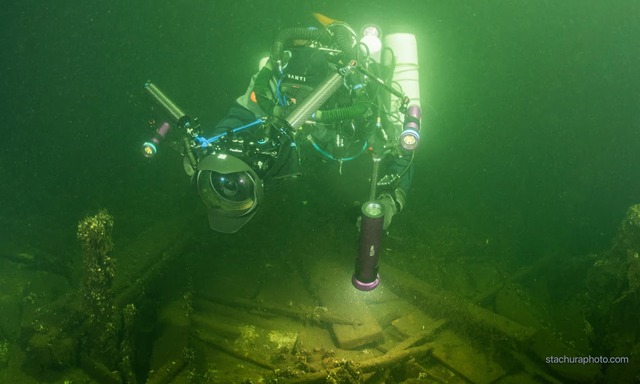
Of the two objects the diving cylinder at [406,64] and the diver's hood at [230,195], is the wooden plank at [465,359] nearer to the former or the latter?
the diver's hood at [230,195]

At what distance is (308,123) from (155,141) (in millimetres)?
1549

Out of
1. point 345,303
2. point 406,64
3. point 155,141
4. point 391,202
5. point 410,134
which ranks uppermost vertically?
point 406,64

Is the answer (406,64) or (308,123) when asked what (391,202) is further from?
(406,64)

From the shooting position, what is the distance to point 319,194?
6.77 m

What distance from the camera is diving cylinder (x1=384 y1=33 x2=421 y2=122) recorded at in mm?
4941

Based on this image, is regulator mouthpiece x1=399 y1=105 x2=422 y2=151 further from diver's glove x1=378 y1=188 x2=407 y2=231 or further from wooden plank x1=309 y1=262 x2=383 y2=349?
wooden plank x1=309 y1=262 x2=383 y2=349

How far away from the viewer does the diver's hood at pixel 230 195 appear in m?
2.84

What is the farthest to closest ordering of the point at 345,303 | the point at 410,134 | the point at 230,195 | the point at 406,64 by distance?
the point at 406,64 < the point at 345,303 < the point at 410,134 < the point at 230,195

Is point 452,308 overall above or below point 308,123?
below

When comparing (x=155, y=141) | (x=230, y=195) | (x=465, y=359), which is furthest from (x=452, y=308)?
(x=155, y=141)

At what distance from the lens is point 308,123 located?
12.8 ft

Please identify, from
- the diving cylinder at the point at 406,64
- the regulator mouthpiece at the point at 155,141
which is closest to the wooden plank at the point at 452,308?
the diving cylinder at the point at 406,64

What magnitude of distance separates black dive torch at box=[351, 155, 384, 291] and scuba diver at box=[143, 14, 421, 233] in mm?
74

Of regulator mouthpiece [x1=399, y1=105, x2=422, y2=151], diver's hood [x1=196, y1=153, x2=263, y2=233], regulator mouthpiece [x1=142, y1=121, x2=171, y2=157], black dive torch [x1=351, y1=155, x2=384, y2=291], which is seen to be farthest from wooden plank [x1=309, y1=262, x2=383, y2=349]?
regulator mouthpiece [x1=142, y1=121, x2=171, y2=157]
